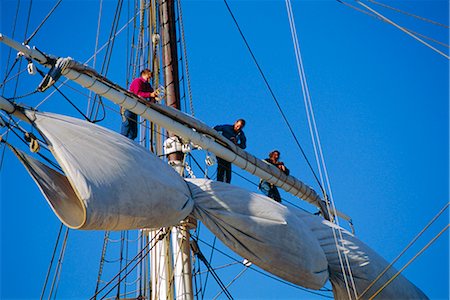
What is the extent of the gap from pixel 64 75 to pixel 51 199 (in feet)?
7.56

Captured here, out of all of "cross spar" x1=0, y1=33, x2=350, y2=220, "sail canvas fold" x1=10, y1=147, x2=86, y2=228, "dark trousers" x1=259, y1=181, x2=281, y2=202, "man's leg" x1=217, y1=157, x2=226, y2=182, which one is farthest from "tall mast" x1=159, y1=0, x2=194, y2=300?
"sail canvas fold" x1=10, y1=147, x2=86, y2=228

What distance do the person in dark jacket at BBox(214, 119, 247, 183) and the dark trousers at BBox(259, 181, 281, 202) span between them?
777 millimetres

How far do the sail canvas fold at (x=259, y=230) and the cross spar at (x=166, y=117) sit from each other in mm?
967

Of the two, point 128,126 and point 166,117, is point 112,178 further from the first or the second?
Answer: point 166,117

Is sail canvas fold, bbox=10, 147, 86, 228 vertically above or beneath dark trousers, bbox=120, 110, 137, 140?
beneath

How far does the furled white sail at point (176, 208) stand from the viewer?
9125 millimetres

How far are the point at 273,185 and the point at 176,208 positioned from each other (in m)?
3.09

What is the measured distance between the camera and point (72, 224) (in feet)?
29.1

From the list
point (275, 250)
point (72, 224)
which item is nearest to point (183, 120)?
point (275, 250)

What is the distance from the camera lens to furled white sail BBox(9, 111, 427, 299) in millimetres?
9125

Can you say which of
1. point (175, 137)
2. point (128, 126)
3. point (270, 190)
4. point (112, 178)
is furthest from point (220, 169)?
point (112, 178)

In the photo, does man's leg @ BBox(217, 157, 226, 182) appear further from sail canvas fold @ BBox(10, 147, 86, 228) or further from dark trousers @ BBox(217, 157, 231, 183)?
sail canvas fold @ BBox(10, 147, 86, 228)

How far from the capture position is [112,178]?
30.7ft

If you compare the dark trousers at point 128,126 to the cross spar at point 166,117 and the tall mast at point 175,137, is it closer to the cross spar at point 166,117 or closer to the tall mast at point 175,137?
the cross spar at point 166,117
